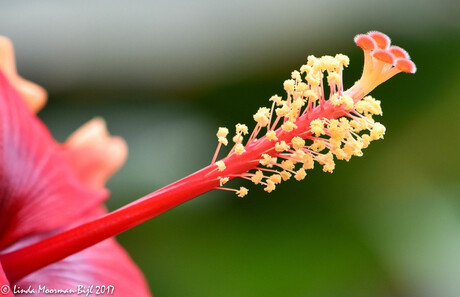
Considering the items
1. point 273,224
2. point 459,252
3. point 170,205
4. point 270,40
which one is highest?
point 270,40

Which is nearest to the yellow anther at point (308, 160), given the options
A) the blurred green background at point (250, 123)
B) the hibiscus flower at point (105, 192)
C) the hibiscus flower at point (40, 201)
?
the hibiscus flower at point (105, 192)

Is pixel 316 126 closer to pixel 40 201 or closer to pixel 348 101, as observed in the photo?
pixel 348 101

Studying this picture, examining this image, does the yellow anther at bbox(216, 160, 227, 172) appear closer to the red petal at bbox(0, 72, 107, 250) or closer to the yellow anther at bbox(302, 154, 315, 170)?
the yellow anther at bbox(302, 154, 315, 170)

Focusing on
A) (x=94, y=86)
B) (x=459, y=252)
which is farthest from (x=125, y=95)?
(x=459, y=252)

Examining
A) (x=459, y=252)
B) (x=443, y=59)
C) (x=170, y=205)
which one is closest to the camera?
(x=170, y=205)

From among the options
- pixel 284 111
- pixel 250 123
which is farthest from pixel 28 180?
pixel 250 123

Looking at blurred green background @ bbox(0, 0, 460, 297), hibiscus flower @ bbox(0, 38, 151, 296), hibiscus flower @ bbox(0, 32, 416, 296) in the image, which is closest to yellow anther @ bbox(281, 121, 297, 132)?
hibiscus flower @ bbox(0, 32, 416, 296)

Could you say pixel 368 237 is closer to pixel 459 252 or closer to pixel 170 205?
pixel 459 252

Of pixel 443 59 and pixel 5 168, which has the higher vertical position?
pixel 5 168
